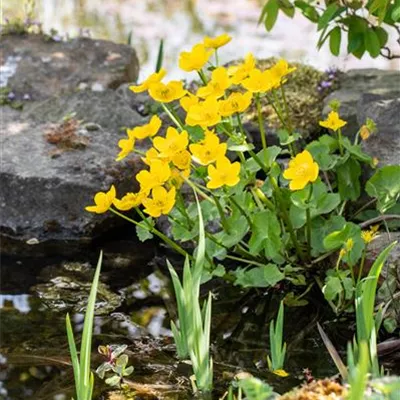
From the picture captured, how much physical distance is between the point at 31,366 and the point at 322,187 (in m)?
1.02

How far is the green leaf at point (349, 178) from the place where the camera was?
294 cm

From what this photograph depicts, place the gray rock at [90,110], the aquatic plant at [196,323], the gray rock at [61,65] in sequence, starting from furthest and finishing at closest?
the gray rock at [61,65] < the gray rock at [90,110] < the aquatic plant at [196,323]

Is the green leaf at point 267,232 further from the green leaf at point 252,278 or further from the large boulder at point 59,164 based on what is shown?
the large boulder at point 59,164

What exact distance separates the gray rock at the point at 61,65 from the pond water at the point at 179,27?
2.05 feet

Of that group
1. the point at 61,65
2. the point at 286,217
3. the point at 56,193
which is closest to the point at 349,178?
the point at 286,217

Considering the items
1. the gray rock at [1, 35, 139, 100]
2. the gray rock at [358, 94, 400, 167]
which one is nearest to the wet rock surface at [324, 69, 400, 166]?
the gray rock at [358, 94, 400, 167]

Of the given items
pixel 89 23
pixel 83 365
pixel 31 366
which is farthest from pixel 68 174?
pixel 89 23

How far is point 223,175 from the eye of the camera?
7.95 ft

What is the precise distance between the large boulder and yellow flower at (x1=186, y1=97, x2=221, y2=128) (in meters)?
1.09

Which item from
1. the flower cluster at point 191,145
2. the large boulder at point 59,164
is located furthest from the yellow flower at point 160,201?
the large boulder at point 59,164

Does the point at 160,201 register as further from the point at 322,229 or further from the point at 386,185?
the point at 386,185

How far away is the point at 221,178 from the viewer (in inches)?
95.6

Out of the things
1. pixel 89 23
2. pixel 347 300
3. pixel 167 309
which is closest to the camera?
pixel 347 300

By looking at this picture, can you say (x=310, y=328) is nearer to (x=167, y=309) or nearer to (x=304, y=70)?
(x=167, y=309)
